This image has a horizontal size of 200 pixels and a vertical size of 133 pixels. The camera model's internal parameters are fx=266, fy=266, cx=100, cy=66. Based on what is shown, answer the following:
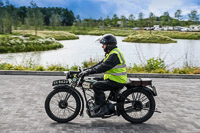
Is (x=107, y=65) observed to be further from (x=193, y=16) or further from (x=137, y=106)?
(x=193, y=16)

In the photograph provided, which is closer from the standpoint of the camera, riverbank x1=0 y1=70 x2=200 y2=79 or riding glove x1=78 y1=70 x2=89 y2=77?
riding glove x1=78 y1=70 x2=89 y2=77

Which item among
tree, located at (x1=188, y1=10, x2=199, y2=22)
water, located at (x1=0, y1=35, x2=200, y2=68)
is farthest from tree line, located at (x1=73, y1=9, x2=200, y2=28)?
water, located at (x1=0, y1=35, x2=200, y2=68)

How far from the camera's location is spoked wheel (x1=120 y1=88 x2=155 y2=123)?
211 inches

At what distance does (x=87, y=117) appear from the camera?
19.1ft

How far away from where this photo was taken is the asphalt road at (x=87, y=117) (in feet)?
16.5

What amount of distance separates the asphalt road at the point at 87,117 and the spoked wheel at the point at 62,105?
164 millimetres

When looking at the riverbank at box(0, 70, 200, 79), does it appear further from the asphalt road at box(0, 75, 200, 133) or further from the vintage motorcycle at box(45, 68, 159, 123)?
the vintage motorcycle at box(45, 68, 159, 123)

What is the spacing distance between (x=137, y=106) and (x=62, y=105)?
4.98ft

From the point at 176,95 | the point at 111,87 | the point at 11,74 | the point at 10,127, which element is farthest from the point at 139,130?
the point at 11,74

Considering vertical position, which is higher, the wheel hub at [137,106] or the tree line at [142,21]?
the tree line at [142,21]

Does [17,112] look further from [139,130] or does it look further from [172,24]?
[172,24]

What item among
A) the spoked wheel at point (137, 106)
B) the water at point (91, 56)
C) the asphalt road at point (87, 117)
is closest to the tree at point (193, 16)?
the water at point (91, 56)

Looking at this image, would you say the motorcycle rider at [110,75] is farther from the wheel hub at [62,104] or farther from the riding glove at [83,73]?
the wheel hub at [62,104]

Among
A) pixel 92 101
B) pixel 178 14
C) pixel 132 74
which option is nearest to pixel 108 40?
pixel 92 101
